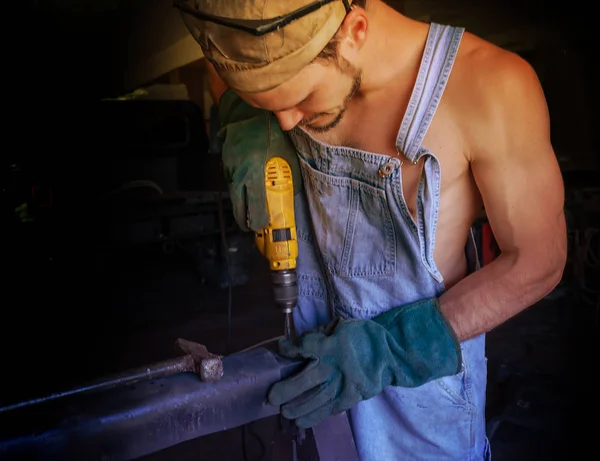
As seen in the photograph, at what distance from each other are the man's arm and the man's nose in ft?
1.21

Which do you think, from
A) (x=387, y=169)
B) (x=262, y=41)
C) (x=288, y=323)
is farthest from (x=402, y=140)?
(x=288, y=323)

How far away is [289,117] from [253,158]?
242mm

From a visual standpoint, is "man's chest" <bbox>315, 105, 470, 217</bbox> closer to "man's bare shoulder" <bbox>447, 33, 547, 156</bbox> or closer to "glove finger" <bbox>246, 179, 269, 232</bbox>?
"man's bare shoulder" <bbox>447, 33, 547, 156</bbox>

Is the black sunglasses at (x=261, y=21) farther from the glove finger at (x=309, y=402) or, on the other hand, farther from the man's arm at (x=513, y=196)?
the glove finger at (x=309, y=402)

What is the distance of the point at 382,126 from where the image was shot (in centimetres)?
124

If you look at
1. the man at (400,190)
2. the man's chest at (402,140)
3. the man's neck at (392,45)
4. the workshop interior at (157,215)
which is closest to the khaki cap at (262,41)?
the man at (400,190)

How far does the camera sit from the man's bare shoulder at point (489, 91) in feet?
3.51

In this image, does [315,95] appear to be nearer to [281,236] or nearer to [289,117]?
[289,117]

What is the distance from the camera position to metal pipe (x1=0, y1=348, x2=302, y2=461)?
853 millimetres

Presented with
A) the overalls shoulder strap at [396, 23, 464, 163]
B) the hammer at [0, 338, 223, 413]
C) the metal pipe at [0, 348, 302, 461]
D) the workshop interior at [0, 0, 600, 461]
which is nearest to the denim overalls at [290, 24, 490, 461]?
the overalls shoulder strap at [396, 23, 464, 163]

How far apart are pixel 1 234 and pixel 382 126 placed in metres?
2.77

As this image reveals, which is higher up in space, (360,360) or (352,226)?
(352,226)

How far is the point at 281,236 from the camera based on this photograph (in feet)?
4.89

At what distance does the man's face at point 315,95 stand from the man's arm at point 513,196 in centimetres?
27
